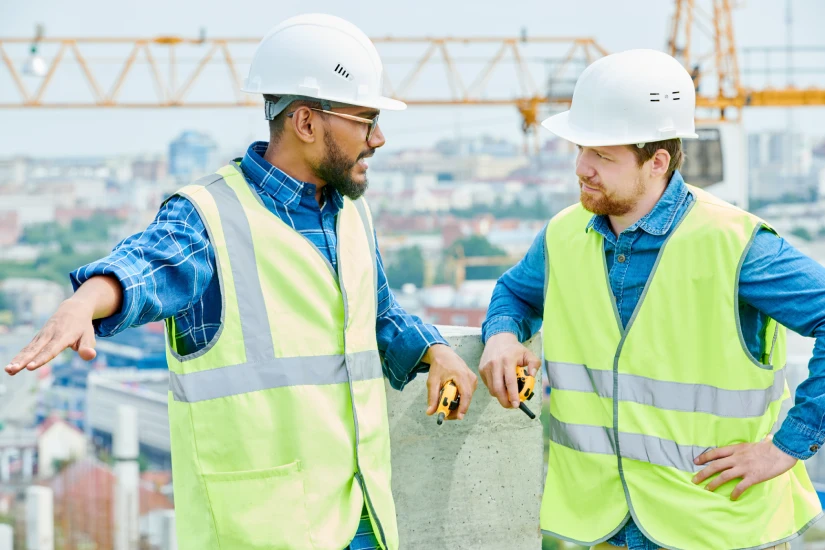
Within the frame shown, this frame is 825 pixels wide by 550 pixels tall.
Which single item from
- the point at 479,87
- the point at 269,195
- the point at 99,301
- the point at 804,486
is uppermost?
the point at 479,87

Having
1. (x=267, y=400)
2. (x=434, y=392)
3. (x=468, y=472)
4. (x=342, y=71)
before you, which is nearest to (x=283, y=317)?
(x=267, y=400)

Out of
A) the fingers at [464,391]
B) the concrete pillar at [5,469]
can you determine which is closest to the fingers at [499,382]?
the fingers at [464,391]

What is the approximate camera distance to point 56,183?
8875 centimetres

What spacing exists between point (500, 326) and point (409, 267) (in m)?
77.5

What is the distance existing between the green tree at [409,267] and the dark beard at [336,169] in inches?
3017

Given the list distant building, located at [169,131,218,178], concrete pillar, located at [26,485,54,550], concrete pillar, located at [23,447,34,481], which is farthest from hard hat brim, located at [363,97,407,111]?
distant building, located at [169,131,218,178]

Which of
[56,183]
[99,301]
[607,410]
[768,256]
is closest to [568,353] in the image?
[607,410]

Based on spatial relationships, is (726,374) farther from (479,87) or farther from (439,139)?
(439,139)

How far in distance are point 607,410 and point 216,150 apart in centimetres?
8801

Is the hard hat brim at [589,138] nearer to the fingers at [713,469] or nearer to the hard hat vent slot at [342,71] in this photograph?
the hard hat vent slot at [342,71]

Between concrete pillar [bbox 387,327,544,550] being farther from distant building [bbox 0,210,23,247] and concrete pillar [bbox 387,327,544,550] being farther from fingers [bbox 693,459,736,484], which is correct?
distant building [bbox 0,210,23,247]

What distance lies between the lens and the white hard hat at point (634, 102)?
110 inches

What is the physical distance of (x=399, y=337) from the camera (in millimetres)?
2818

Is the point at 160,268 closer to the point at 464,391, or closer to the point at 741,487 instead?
the point at 464,391
